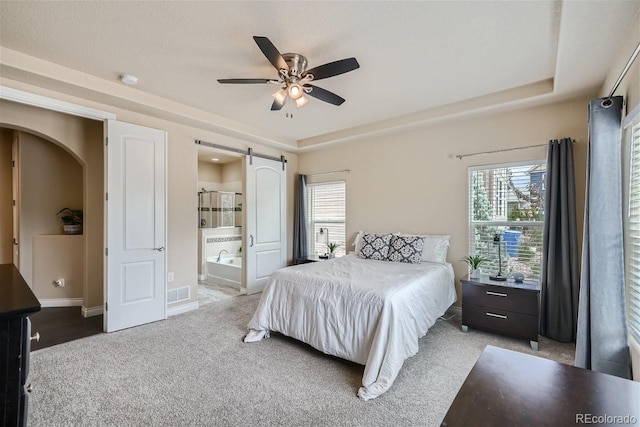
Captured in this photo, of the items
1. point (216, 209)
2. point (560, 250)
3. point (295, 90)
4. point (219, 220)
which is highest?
point (295, 90)

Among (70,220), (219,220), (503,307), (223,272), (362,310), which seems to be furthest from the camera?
(219,220)

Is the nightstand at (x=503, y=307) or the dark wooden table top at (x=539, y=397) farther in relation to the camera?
the nightstand at (x=503, y=307)

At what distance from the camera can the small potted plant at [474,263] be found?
11.2 ft

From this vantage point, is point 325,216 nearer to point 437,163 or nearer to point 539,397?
point 437,163

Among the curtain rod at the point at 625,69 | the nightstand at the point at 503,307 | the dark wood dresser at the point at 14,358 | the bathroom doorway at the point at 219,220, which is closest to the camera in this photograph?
the dark wood dresser at the point at 14,358

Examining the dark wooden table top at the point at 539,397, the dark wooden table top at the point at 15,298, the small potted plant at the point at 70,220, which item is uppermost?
the small potted plant at the point at 70,220

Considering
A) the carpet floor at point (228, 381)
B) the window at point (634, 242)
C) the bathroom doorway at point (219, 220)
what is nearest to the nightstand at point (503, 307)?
the carpet floor at point (228, 381)

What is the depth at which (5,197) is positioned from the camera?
4445mm

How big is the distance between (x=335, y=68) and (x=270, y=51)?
0.50 m

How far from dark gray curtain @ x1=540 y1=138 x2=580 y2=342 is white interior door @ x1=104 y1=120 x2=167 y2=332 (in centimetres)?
435

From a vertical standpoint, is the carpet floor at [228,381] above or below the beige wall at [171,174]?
below

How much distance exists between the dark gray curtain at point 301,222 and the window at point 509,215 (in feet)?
9.09

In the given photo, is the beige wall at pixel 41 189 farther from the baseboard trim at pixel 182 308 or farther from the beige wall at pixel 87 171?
the baseboard trim at pixel 182 308

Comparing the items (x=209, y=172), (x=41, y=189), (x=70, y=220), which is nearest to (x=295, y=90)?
(x=70, y=220)
